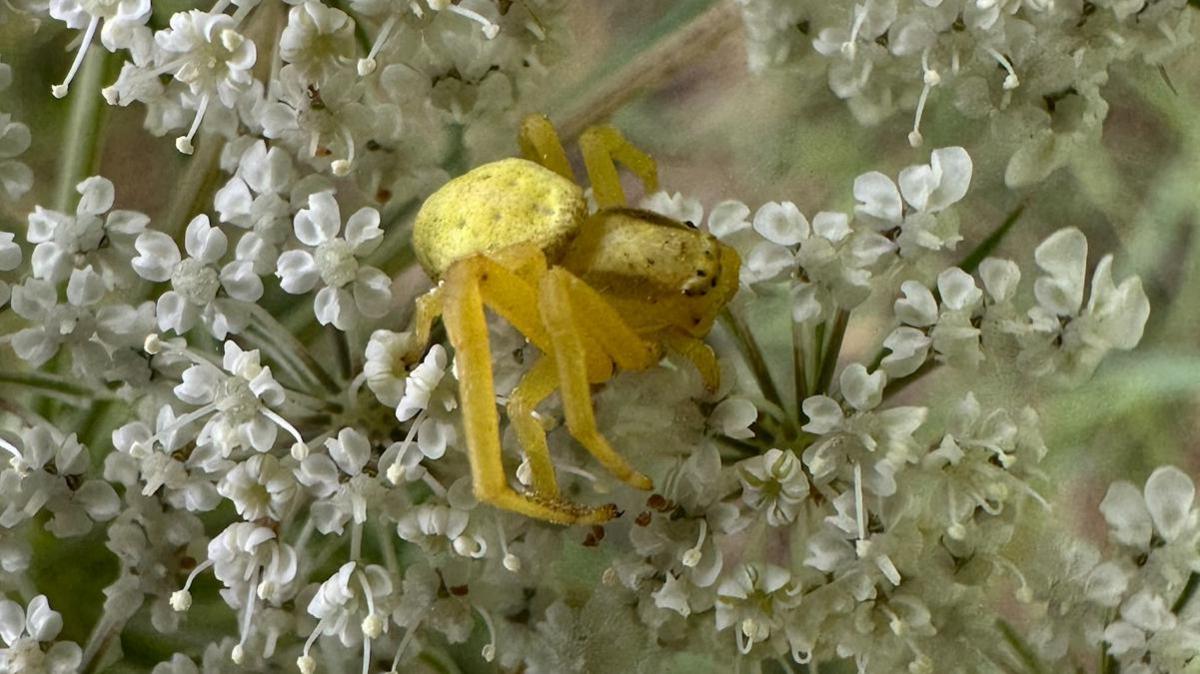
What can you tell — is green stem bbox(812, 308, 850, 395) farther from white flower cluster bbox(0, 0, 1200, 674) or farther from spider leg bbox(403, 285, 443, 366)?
spider leg bbox(403, 285, 443, 366)

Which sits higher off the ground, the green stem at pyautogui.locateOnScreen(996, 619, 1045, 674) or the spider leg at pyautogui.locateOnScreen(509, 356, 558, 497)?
the spider leg at pyautogui.locateOnScreen(509, 356, 558, 497)

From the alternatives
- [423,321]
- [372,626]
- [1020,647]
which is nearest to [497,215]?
[423,321]

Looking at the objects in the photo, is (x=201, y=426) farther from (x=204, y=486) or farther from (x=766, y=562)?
(x=766, y=562)

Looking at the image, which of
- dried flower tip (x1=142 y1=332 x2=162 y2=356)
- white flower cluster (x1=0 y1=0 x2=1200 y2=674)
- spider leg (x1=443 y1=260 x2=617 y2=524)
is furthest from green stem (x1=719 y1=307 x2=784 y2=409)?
dried flower tip (x1=142 y1=332 x2=162 y2=356)

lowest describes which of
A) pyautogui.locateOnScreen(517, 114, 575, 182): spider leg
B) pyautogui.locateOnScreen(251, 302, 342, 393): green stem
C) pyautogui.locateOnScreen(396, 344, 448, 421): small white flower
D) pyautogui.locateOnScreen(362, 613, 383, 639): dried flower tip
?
pyautogui.locateOnScreen(362, 613, 383, 639): dried flower tip

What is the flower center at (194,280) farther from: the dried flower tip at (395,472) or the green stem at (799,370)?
the green stem at (799,370)

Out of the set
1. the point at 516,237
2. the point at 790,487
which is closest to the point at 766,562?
the point at 790,487

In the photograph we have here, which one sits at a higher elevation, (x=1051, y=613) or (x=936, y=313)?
(x=936, y=313)
